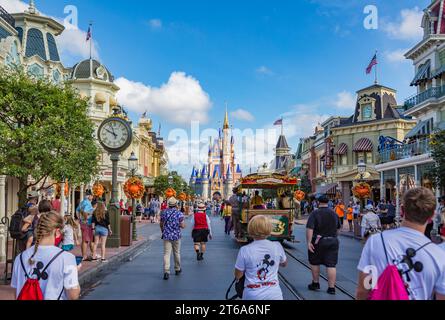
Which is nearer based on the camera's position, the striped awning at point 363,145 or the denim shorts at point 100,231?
the denim shorts at point 100,231

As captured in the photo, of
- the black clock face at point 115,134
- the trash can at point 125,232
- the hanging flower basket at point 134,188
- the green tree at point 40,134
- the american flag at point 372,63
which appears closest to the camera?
the green tree at point 40,134

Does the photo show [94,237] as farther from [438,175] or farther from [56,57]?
[56,57]

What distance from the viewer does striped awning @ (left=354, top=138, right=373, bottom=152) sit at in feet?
154

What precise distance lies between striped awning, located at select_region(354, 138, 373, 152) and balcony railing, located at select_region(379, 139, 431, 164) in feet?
38.2

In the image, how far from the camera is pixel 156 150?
2933 inches

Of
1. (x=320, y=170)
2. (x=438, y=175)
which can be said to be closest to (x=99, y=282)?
(x=438, y=175)

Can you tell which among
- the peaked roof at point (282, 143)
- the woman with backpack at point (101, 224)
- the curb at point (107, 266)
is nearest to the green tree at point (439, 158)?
the curb at point (107, 266)

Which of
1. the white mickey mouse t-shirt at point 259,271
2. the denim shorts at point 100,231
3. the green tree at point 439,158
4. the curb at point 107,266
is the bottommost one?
the curb at point 107,266

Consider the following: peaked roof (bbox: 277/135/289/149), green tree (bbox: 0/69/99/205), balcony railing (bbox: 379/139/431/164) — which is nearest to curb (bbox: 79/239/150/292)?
green tree (bbox: 0/69/99/205)

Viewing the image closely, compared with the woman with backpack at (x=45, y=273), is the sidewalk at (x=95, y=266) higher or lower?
lower

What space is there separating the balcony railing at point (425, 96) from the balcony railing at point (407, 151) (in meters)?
2.94

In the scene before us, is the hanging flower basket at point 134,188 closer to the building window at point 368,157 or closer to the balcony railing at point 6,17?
the balcony railing at point 6,17

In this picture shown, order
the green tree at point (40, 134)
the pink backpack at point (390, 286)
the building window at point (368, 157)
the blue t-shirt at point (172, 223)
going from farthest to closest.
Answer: the building window at point (368, 157), the green tree at point (40, 134), the blue t-shirt at point (172, 223), the pink backpack at point (390, 286)

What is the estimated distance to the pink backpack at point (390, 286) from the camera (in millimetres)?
3268
